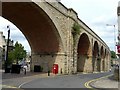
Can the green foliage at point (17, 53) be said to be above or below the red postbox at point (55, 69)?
above

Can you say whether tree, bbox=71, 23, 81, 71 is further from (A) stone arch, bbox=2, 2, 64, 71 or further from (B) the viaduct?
(A) stone arch, bbox=2, 2, 64, 71

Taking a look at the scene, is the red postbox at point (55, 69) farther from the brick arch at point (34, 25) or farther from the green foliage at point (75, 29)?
the green foliage at point (75, 29)

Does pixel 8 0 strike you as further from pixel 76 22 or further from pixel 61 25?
pixel 76 22

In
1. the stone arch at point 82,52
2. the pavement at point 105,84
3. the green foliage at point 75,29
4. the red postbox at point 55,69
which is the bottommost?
the pavement at point 105,84

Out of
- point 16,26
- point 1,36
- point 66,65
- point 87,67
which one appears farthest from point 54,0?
point 1,36

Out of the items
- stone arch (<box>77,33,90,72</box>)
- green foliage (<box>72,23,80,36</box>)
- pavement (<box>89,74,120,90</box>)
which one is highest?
green foliage (<box>72,23,80,36</box>)

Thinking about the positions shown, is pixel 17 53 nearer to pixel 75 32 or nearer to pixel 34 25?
pixel 75 32

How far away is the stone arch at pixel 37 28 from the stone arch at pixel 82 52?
58.7 ft

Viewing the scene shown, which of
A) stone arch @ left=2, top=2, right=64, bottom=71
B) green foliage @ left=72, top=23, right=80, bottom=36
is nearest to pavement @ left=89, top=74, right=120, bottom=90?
stone arch @ left=2, top=2, right=64, bottom=71

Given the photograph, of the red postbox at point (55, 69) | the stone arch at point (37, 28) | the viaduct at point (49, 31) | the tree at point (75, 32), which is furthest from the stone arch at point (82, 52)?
the red postbox at point (55, 69)

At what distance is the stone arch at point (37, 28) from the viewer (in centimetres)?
3547

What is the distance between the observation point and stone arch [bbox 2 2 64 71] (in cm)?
3547

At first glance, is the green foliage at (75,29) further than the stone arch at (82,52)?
No

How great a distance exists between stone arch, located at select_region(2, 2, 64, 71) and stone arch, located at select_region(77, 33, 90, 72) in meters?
17.9
